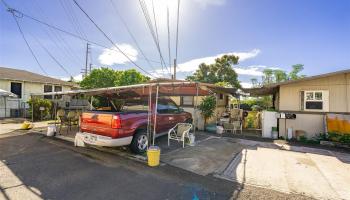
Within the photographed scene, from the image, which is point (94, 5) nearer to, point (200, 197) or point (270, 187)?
point (200, 197)

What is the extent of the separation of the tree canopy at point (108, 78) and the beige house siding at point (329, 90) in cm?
1549

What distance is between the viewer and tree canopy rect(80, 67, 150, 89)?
20.4 m

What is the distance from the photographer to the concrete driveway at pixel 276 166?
13.8ft

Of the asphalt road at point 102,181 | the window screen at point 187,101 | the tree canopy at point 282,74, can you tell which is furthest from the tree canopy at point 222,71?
the asphalt road at point 102,181

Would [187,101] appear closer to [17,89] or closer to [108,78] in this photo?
[108,78]

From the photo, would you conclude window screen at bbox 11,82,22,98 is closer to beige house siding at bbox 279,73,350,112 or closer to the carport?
the carport

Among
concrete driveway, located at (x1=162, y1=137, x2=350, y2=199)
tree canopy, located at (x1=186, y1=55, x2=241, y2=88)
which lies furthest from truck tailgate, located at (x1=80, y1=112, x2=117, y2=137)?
tree canopy, located at (x1=186, y1=55, x2=241, y2=88)

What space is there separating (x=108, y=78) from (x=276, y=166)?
61.7 feet

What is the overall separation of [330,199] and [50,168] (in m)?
6.31

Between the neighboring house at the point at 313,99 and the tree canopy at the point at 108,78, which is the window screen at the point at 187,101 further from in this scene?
the tree canopy at the point at 108,78

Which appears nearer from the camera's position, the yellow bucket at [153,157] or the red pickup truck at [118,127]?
the yellow bucket at [153,157]

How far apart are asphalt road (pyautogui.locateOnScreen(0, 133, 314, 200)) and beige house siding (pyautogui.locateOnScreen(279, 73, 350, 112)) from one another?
7053mm

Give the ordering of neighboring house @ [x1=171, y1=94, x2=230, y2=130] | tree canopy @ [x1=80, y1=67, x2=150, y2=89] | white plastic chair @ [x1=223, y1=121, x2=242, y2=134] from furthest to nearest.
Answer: tree canopy @ [x1=80, y1=67, x2=150, y2=89] → neighboring house @ [x1=171, y1=94, x2=230, y2=130] → white plastic chair @ [x1=223, y1=121, x2=242, y2=134]

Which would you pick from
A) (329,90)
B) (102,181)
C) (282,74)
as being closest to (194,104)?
(329,90)
